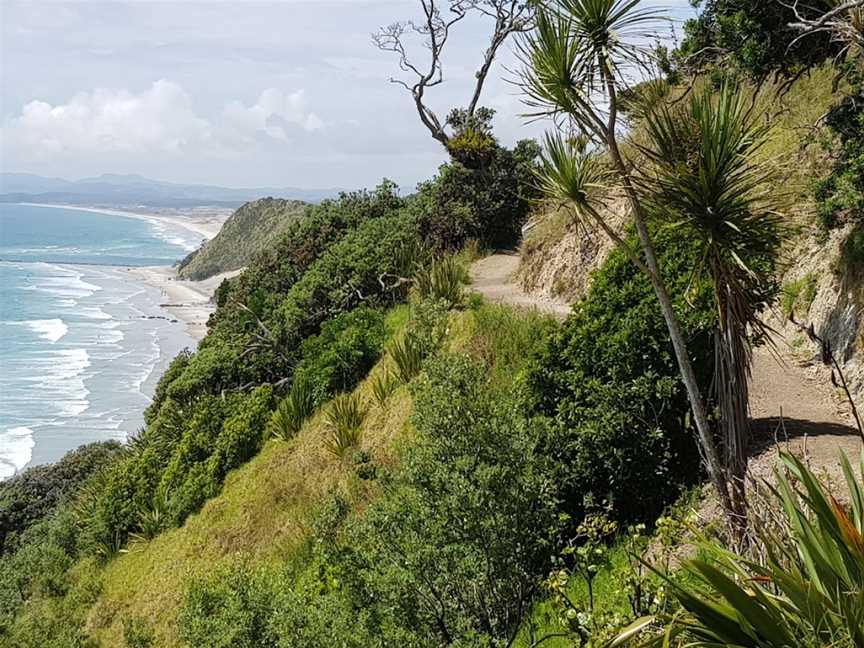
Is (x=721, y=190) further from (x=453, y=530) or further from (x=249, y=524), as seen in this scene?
(x=249, y=524)

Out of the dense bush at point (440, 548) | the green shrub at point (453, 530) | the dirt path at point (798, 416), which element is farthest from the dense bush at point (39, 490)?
the green shrub at point (453, 530)

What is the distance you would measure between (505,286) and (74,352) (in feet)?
131

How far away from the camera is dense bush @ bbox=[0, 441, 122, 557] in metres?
22.8

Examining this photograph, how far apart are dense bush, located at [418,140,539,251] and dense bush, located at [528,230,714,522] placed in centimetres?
1265

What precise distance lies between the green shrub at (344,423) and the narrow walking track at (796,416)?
3.44 metres

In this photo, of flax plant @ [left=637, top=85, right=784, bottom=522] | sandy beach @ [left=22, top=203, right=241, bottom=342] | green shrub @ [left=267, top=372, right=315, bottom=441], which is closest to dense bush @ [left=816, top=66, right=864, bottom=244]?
flax plant @ [left=637, top=85, right=784, bottom=522]

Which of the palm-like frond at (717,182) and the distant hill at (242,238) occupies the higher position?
the palm-like frond at (717,182)

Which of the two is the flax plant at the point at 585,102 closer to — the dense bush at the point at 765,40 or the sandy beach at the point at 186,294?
the dense bush at the point at 765,40

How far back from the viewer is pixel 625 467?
24.7ft

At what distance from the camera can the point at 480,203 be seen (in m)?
21.0

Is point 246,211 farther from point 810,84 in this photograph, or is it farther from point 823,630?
point 823,630

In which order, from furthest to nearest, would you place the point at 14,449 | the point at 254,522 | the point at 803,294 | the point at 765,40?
1. the point at 14,449
2. the point at 254,522
3. the point at 803,294
4. the point at 765,40

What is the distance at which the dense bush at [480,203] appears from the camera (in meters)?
20.8

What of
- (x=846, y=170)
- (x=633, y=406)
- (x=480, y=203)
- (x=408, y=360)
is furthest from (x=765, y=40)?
(x=480, y=203)
